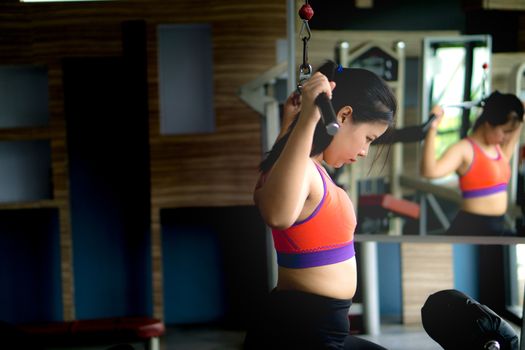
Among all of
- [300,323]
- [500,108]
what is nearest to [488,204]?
[500,108]

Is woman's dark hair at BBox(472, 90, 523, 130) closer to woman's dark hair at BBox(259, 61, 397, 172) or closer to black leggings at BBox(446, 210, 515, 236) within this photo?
black leggings at BBox(446, 210, 515, 236)

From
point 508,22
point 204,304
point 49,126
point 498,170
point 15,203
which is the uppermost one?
point 508,22

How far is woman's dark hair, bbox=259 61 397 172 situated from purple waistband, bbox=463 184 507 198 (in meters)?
1.14

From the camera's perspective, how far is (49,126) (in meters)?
3.24

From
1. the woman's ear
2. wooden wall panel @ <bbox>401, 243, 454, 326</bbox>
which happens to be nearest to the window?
wooden wall panel @ <bbox>401, 243, 454, 326</bbox>

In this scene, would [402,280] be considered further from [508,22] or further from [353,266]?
[353,266]

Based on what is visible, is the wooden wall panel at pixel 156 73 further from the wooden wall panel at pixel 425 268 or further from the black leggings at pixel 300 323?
the black leggings at pixel 300 323

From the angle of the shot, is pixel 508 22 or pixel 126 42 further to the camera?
pixel 126 42

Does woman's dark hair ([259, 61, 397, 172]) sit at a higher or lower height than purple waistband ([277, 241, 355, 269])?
higher

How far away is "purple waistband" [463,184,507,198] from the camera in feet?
8.30

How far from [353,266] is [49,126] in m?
2.20

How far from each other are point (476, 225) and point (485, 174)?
22 centimetres

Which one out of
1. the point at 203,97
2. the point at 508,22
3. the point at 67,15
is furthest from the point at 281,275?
the point at 67,15

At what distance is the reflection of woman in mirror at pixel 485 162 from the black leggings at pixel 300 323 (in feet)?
4.02
